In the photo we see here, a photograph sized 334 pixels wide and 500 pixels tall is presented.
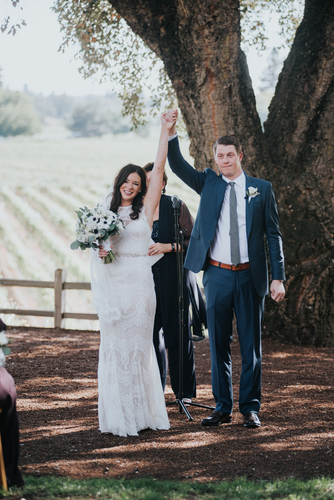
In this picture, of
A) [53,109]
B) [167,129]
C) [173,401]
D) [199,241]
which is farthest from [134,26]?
[53,109]

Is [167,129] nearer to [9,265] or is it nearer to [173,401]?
[173,401]

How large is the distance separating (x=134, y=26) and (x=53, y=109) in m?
141

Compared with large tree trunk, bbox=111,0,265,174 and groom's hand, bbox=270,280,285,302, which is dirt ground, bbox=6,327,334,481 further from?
large tree trunk, bbox=111,0,265,174

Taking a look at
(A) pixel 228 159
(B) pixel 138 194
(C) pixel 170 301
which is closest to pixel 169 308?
(C) pixel 170 301

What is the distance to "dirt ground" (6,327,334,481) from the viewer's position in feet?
11.8

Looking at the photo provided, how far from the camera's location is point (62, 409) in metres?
5.20

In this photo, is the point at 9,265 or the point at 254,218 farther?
the point at 9,265

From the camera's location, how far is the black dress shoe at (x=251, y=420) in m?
4.53

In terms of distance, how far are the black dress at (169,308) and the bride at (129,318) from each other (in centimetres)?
67

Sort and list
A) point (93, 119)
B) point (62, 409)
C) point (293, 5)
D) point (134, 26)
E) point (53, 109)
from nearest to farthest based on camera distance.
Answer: point (62, 409)
point (134, 26)
point (293, 5)
point (93, 119)
point (53, 109)

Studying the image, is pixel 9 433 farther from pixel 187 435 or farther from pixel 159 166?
pixel 159 166

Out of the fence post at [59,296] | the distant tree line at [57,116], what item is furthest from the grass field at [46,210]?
the distant tree line at [57,116]

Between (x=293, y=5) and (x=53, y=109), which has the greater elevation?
(x=53, y=109)

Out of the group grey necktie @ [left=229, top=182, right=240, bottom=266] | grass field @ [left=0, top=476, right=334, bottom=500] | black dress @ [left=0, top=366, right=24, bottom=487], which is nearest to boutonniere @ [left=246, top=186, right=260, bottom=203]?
grey necktie @ [left=229, top=182, right=240, bottom=266]
